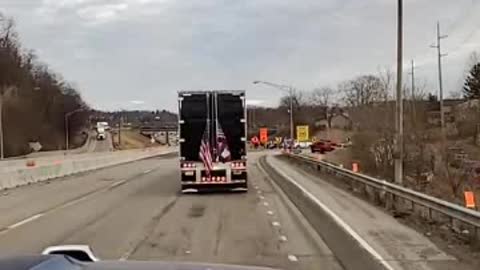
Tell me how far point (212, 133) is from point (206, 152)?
0.71m

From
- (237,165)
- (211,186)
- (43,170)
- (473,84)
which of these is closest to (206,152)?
(237,165)

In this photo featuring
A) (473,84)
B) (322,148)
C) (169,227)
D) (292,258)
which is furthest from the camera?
(473,84)

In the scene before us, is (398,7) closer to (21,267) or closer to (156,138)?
(21,267)

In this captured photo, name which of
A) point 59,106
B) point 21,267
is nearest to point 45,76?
point 59,106

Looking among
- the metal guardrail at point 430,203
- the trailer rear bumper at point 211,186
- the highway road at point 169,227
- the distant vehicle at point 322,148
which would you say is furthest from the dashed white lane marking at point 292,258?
the distant vehicle at point 322,148

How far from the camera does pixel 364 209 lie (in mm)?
18922

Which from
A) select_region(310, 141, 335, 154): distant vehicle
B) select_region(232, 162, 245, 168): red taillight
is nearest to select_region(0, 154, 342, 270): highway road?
select_region(232, 162, 245, 168): red taillight

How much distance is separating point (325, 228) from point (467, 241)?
349 centimetres

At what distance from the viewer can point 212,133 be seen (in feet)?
90.4

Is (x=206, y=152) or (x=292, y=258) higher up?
(x=206, y=152)

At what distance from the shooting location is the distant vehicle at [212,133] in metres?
27.6

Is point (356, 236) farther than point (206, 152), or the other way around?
point (206, 152)

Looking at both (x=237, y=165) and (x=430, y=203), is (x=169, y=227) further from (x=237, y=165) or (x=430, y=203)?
(x=237, y=165)

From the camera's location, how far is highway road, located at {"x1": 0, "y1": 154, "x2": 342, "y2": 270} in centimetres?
1305
